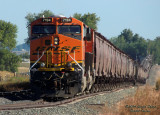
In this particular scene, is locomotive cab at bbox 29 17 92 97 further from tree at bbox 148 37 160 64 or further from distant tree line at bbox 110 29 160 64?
tree at bbox 148 37 160 64

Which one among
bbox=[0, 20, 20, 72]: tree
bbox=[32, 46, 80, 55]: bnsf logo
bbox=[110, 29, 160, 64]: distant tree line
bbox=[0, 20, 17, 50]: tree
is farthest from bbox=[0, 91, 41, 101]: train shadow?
bbox=[110, 29, 160, 64]: distant tree line

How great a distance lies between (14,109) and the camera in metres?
11.2

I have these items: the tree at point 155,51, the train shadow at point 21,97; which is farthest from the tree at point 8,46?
the tree at point 155,51

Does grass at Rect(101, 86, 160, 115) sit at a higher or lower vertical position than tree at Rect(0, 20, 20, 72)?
lower

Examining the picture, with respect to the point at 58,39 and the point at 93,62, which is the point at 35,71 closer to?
the point at 58,39

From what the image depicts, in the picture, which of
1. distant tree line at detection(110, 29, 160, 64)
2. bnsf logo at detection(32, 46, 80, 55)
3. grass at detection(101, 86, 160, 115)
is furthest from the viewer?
distant tree line at detection(110, 29, 160, 64)

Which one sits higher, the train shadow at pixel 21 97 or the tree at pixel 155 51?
the tree at pixel 155 51

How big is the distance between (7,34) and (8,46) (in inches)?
117

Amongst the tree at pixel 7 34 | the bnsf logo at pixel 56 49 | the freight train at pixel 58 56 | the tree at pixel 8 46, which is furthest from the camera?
the tree at pixel 7 34

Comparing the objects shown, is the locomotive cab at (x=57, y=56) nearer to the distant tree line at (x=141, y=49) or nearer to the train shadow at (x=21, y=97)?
the train shadow at (x=21, y=97)

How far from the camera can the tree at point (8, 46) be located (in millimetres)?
65125

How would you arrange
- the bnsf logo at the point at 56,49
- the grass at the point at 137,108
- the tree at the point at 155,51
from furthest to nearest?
the tree at the point at 155,51 → the bnsf logo at the point at 56,49 → the grass at the point at 137,108

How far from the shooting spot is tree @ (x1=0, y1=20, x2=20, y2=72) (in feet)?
214

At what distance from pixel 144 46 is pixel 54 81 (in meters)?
115
